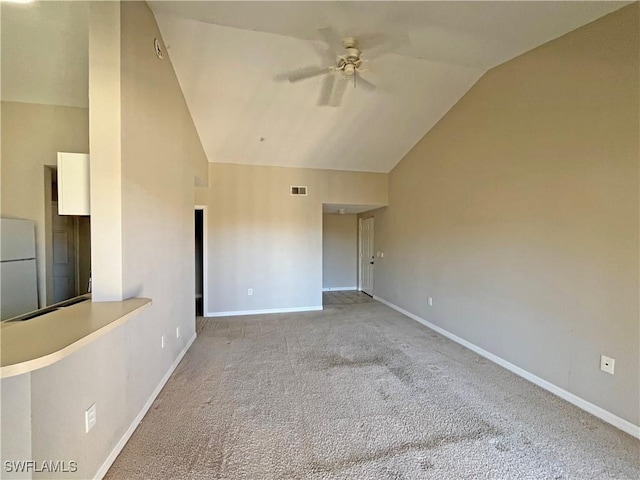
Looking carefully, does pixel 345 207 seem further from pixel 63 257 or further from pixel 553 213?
pixel 63 257

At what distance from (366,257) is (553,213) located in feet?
16.0

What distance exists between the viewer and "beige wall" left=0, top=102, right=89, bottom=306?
3.23 metres

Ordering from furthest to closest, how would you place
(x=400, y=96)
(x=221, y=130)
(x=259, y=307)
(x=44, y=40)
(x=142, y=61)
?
(x=259, y=307) → (x=221, y=130) → (x=400, y=96) → (x=44, y=40) → (x=142, y=61)

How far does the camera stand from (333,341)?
3.94m

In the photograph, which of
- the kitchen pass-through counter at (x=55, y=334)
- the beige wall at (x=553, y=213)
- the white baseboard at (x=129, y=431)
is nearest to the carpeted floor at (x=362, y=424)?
the white baseboard at (x=129, y=431)

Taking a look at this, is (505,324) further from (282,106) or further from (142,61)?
(142,61)

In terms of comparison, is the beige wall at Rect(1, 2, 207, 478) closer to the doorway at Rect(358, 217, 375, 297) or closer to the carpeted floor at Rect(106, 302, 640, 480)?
the carpeted floor at Rect(106, 302, 640, 480)

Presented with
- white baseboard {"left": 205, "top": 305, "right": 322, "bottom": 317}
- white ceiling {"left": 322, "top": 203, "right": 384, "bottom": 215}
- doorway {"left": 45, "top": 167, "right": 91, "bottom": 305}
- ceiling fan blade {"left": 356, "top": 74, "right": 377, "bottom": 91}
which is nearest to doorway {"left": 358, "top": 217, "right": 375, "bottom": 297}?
white ceiling {"left": 322, "top": 203, "right": 384, "bottom": 215}

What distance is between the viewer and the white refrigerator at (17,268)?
2.88 metres

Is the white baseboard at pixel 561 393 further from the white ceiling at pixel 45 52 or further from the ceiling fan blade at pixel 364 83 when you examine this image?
the white ceiling at pixel 45 52

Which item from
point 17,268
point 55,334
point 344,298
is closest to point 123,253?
point 55,334

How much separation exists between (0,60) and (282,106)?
276 cm

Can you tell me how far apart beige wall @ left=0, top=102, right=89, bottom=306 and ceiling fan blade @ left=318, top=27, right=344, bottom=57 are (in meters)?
2.85

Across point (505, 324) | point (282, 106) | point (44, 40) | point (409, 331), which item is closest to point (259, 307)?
point (409, 331)
